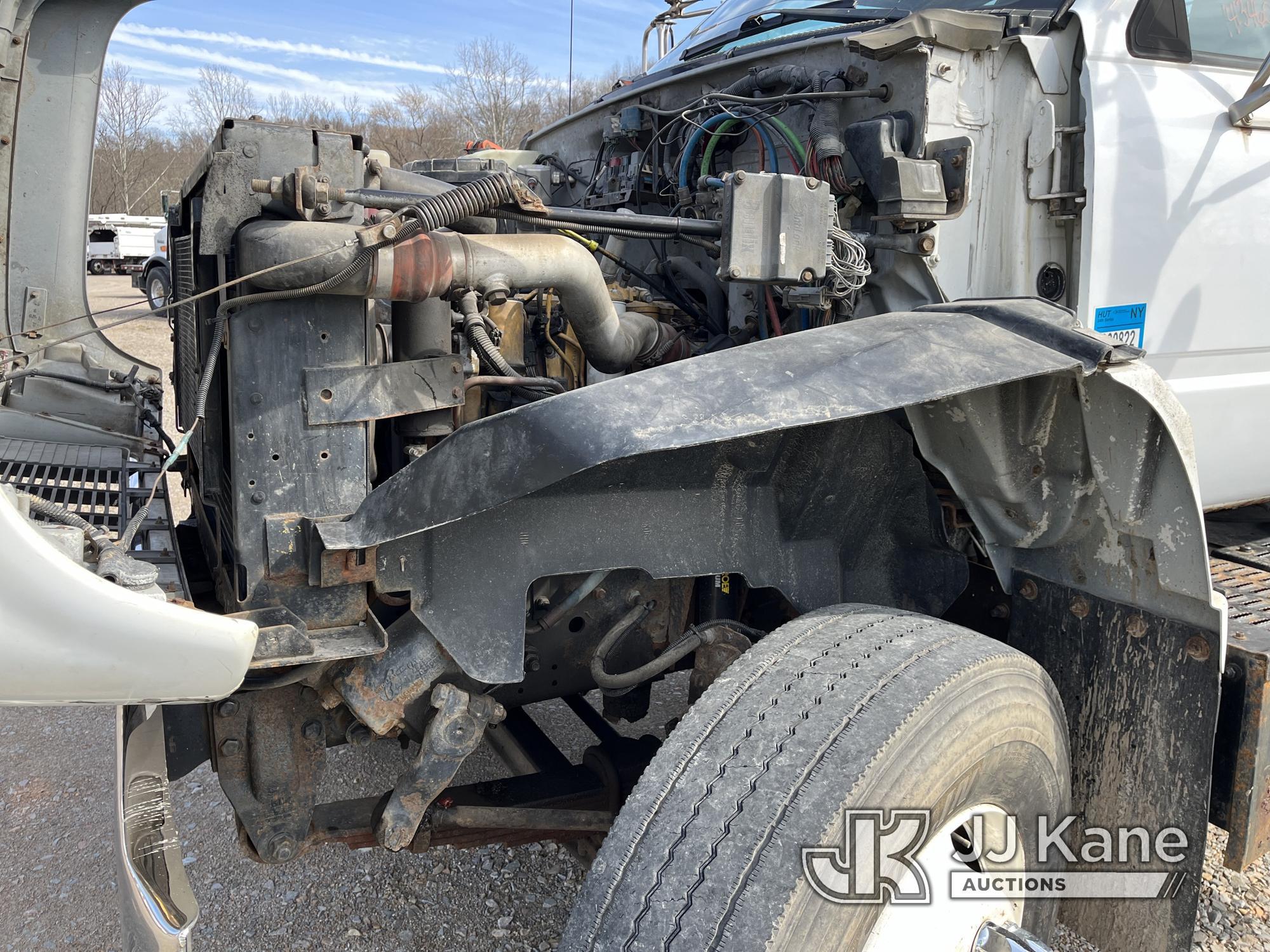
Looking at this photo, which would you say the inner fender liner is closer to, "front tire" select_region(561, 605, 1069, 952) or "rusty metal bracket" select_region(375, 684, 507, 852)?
"rusty metal bracket" select_region(375, 684, 507, 852)

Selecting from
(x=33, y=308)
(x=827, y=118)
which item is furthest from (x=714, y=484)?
(x=33, y=308)

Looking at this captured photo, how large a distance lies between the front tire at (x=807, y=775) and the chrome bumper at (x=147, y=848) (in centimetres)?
65

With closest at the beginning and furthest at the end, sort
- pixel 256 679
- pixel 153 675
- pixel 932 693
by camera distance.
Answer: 1. pixel 153 675
2. pixel 932 693
3. pixel 256 679

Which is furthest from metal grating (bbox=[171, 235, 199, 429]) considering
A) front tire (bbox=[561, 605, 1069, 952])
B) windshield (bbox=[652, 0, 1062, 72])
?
windshield (bbox=[652, 0, 1062, 72])

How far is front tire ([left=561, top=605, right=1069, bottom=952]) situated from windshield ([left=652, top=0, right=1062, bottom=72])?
165 cm

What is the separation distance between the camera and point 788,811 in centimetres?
154

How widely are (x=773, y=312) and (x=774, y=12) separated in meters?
1.30

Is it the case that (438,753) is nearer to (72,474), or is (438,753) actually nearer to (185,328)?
(185,328)

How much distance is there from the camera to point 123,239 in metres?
25.1

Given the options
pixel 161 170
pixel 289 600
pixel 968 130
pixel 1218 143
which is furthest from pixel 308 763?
pixel 161 170

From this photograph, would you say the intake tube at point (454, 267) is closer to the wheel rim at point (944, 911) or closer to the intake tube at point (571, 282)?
the intake tube at point (571, 282)

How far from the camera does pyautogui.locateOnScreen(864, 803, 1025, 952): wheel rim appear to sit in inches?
66.2

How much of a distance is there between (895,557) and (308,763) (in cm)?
139

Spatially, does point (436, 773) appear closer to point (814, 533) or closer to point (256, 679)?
point (256, 679)
